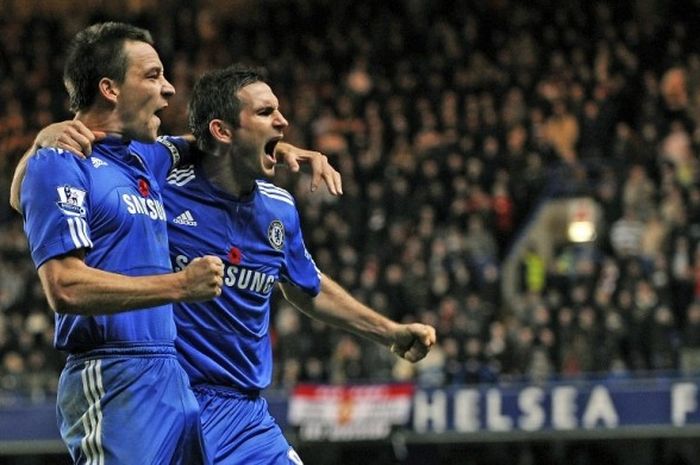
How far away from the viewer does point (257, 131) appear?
608cm

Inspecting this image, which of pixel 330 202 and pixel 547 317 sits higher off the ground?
pixel 330 202

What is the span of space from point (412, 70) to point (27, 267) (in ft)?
22.7

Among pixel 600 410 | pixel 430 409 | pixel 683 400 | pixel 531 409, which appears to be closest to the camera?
pixel 683 400

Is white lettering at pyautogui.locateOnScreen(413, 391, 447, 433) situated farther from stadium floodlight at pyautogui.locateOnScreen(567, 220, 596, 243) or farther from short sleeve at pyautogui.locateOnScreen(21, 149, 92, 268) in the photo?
short sleeve at pyautogui.locateOnScreen(21, 149, 92, 268)

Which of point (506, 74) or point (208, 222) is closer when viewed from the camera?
point (208, 222)

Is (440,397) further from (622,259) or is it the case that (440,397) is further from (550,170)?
(550,170)

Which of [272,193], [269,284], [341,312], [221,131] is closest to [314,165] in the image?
[272,193]

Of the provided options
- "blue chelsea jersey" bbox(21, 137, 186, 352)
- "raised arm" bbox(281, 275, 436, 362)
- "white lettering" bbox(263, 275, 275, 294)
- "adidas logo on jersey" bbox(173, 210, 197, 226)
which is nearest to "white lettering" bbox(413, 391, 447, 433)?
"raised arm" bbox(281, 275, 436, 362)

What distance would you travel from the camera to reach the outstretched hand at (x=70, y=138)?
5.03m

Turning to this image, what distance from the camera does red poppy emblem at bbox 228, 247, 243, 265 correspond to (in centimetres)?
608

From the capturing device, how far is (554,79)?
20.9m

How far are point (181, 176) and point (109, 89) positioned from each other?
0.96 meters

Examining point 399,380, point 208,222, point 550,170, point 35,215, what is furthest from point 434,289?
point 35,215

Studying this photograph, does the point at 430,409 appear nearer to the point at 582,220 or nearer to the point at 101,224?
the point at 582,220
